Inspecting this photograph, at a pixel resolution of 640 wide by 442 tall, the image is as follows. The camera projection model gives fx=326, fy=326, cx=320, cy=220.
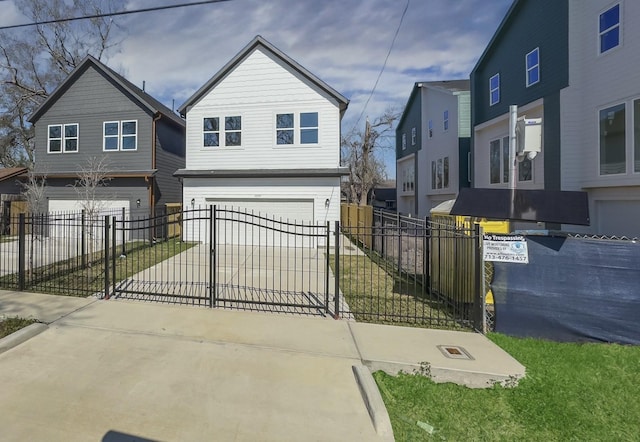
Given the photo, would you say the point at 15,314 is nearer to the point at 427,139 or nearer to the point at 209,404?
the point at 209,404

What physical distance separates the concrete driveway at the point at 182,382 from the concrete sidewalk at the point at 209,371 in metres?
0.01

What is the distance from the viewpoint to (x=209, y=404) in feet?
10.2

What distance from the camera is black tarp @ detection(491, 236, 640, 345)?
444cm

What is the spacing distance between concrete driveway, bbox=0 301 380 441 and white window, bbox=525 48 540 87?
1169 centimetres

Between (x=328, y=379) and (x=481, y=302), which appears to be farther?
(x=481, y=302)

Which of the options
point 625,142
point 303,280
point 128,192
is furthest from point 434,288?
point 128,192

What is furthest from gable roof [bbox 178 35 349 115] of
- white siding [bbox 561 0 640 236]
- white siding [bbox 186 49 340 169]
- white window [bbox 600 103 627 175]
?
white window [bbox 600 103 627 175]

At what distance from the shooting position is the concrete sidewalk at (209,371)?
284cm

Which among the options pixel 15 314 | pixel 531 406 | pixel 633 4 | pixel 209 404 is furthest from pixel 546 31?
pixel 15 314

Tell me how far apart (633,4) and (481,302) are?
9.20 metres

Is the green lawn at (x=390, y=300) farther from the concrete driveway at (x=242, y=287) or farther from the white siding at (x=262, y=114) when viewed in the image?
the white siding at (x=262, y=114)

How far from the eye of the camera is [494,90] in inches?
561

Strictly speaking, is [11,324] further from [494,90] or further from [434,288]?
[494,90]

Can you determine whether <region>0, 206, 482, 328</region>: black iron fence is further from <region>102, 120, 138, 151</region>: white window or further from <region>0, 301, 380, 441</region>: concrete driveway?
<region>102, 120, 138, 151</region>: white window
